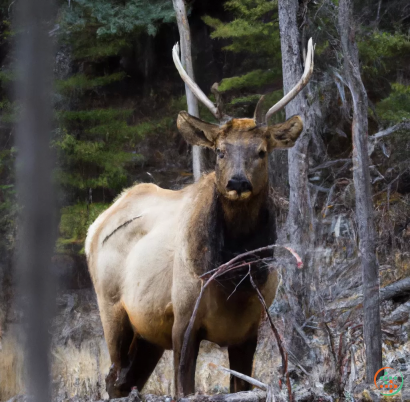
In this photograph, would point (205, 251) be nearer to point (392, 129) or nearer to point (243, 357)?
point (243, 357)

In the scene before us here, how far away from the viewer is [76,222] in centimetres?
1065

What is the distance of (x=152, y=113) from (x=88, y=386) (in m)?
7.50

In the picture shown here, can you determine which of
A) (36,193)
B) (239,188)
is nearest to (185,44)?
(239,188)

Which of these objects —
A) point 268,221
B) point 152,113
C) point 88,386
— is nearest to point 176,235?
point 268,221

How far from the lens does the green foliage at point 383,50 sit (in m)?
10.0

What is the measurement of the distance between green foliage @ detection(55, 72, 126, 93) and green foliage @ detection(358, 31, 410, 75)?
507cm

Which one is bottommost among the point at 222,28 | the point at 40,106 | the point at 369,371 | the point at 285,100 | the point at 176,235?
the point at 369,371

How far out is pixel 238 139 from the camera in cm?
489

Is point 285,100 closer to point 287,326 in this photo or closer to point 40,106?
point 287,326

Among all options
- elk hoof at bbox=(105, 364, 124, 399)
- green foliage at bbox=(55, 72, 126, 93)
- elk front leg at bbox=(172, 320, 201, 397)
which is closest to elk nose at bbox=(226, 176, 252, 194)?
elk front leg at bbox=(172, 320, 201, 397)

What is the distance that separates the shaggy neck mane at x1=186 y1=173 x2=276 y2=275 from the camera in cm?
486

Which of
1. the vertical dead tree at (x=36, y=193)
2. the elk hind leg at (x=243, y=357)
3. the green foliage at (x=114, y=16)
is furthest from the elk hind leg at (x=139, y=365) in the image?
the green foliage at (x=114, y=16)

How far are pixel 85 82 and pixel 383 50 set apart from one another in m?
5.62

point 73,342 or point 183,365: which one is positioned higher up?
point 183,365
